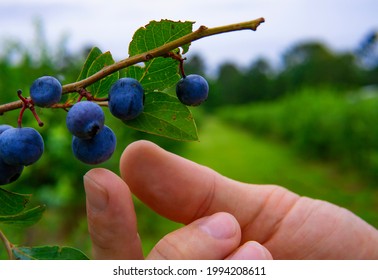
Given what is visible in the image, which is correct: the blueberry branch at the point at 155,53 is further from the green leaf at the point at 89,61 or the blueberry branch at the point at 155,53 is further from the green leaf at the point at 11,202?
the green leaf at the point at 11,202

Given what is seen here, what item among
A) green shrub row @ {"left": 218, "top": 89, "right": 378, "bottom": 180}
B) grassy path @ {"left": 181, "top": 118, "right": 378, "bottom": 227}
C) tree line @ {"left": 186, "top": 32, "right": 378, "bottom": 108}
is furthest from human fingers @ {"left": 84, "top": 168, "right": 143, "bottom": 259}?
tree line @ {"left": 186, "top": 32, "right": 378, "bottom": 108}

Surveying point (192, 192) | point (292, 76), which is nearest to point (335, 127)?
point (192, 192)

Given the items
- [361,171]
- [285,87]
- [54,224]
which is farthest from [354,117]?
[285,87]

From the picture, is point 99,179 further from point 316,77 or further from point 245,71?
point 316,77

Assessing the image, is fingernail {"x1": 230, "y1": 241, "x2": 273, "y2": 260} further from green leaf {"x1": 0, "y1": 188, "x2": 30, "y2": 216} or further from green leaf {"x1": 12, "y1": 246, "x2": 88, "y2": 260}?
green leaf {"x1": 0, "y1": 188, "x2": 30, "y2": 216}

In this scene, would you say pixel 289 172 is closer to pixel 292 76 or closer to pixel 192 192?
pixel 192 192

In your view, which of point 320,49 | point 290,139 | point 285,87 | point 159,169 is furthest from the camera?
point 320,49

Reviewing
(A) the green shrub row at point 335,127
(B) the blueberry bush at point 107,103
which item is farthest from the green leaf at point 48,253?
(A) the green shrub row at point 335,127
